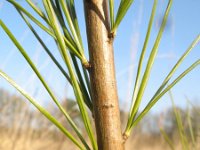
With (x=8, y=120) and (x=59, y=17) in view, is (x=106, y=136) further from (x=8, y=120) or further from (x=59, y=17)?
(x=8, y=120)

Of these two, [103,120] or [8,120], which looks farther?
[8,120]

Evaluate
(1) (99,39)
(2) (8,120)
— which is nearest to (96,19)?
(1) (99,39)

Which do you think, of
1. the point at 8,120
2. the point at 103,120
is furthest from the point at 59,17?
the point at 8,120

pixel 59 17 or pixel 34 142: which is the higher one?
pixel 34 142

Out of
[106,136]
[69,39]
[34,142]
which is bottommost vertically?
[106,136]

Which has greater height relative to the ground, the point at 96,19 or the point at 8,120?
the point at 8,120

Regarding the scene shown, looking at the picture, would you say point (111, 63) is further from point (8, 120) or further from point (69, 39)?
point (8, 120)
